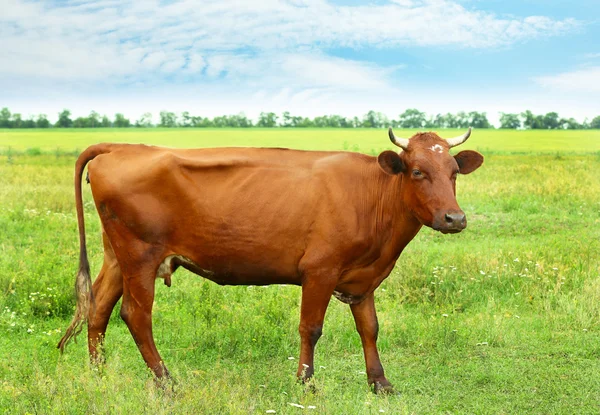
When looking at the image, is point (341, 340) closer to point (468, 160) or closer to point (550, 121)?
point (468, 160)

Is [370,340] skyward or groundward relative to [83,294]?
groundward

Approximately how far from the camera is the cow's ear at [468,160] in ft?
22.8

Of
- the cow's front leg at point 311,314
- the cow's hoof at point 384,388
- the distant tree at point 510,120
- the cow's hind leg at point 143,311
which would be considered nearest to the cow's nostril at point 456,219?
the cow's front leg at point 311,314

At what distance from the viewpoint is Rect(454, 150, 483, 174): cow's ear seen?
6945mm

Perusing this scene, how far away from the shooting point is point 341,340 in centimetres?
838

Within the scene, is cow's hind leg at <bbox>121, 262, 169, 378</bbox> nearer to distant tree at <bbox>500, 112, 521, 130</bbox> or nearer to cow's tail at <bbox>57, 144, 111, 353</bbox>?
cow's tail at <bbox>57, 144, 111, 353</bbox>

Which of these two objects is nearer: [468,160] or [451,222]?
[451,222]

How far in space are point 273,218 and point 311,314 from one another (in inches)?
37.9

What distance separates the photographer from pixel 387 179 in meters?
7.04

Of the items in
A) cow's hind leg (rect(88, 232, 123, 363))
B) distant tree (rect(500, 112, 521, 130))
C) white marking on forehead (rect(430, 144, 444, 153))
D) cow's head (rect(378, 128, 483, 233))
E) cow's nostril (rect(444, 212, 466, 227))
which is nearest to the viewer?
cow's nostril (rect(444, 212, 466, 227))

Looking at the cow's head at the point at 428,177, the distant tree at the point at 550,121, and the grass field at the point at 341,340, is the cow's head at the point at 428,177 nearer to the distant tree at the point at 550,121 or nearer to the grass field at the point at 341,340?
the grass field at the point at 341,340

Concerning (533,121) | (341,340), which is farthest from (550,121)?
(341,340)

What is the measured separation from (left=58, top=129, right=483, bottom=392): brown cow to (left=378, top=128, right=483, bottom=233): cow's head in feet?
0.04

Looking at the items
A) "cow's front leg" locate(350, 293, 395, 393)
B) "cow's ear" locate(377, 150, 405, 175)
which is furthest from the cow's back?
"cow's front leg" locate(350, 293, 395, 393)
